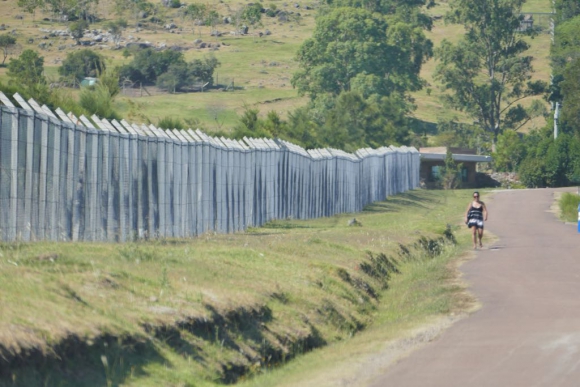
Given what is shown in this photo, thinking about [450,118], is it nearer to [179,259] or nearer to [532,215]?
[532,215]

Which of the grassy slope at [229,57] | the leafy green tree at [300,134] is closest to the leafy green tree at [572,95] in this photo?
the grassy slope at [229,57]

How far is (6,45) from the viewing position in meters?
113

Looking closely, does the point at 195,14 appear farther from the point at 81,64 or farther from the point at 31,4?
the point at 81,64

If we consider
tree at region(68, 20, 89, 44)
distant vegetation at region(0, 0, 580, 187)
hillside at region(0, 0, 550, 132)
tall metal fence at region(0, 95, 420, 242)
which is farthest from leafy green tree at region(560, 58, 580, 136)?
tree at region(68, 20, 89, 44)

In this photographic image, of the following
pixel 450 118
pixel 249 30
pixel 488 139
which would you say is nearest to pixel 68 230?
pixel 488 139

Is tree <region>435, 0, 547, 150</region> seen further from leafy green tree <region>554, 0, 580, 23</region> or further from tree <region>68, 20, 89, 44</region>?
tree <region>68, 20, 89, 44</region>

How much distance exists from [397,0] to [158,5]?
42.2 m

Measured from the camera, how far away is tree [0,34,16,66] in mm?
112000

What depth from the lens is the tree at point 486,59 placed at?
101 meters

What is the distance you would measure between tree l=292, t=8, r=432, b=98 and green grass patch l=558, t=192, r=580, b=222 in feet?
171

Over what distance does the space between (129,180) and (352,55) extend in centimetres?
8265

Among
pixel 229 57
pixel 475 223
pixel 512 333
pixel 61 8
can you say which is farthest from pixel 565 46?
pixel 512 333

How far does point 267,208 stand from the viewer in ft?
105

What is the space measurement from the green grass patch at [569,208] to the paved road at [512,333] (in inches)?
642
